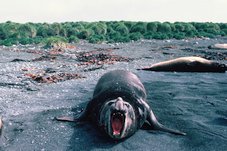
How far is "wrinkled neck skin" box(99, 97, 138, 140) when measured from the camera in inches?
166

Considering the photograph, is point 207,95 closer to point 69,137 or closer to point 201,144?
point 201,144

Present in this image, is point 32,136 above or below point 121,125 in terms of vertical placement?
below

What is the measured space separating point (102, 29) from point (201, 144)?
1302 inches

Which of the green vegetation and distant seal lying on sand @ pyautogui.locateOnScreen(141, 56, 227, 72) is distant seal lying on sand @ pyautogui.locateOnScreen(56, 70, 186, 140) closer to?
distant seal lying on sand @ pyautogui.locateOnScreen(141, 56, 227, 72)

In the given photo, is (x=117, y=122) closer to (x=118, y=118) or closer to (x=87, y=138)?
(x=118, y=118)

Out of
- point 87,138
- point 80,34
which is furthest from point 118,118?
point 80,34

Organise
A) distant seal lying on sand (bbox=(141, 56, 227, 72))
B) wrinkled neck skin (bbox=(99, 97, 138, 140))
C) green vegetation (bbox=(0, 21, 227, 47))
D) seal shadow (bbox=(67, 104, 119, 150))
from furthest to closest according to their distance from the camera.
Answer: green vegetation (bbox=(0, 21, 227, 47)) < distant seal lying on sand (bbox=(141, 56, 227, 72)) < seal shadow (bbox=(67, 104, 119, 150)) < wrinkled neck skin (bbox=(99, 97, 138, 140))

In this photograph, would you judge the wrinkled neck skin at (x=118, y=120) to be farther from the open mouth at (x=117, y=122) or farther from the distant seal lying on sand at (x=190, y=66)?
the distant seal lying on sand at (x=190, y=66)

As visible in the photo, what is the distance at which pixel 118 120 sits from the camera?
4.29m

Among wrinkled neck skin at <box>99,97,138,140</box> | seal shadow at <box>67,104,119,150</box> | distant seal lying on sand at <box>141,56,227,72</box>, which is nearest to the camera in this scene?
wrinkled neck skin at <box>99,97,138,140</box>

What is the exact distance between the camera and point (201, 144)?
453 cm

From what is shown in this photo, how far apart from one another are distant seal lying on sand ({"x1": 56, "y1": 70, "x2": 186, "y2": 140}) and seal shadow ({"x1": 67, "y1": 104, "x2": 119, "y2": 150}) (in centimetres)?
12

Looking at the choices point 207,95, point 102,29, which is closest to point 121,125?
point 207,95

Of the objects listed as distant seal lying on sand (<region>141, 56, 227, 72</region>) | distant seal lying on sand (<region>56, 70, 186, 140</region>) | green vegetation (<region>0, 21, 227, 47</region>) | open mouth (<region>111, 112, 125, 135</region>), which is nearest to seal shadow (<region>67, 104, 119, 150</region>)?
distant seal lying on sand (<region>56, 70, 186, 140</region>)
